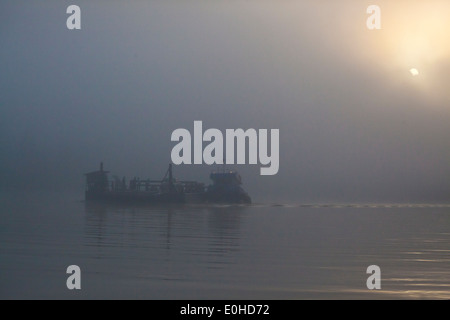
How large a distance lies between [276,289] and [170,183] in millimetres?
58692

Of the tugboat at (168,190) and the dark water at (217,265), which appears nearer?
the dark water at (217,265)

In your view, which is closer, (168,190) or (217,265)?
(217,265)

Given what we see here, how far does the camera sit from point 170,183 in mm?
67688

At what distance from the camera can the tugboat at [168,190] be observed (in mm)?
65438

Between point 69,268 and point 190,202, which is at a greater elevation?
point 69,268

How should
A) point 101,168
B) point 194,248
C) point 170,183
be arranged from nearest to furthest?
1. point 194,248
2. point 170,183
3. point 101,168

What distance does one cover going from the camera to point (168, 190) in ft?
222

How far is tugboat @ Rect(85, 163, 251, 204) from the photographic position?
65438 mm

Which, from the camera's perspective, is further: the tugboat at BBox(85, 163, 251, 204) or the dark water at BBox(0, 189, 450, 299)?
the tugboat at BBox(85, 163, 251, 204)

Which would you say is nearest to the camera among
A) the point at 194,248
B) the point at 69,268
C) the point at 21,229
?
the point at 69,268
